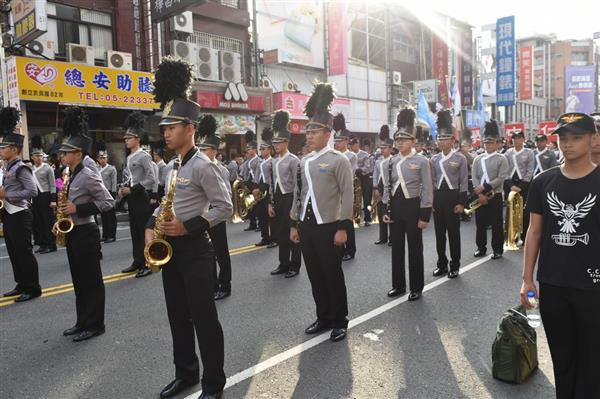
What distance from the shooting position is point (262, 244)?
1041 cm

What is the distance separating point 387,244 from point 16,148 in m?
6.77

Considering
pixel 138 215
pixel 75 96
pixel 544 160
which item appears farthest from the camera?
pixel 75 96

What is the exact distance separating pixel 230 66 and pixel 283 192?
49.6 ft

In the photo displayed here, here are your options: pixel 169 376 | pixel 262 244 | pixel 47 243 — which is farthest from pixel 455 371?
pixel 47 243

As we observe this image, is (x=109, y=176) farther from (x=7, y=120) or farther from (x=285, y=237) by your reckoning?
(x=285, y=237)

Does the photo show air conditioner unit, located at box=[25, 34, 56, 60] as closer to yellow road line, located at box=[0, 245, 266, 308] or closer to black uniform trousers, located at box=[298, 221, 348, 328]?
yellow road line, located at box=[0, 245, 266, 308]

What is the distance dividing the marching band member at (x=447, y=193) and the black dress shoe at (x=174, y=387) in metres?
4.57

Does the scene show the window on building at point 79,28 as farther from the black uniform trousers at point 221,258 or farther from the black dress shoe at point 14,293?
the black uniform trousers at point 221,258

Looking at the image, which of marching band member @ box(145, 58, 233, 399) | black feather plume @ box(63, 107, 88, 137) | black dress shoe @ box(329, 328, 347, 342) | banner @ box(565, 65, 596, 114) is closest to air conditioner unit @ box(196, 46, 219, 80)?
black feather plume @ box(63, 107, 88, 137)

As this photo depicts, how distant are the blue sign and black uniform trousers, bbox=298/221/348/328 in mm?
34523

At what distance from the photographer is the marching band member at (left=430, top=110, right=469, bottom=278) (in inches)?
294

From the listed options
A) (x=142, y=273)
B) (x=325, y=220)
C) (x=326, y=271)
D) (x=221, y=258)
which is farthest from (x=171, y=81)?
(x=142, y=273)

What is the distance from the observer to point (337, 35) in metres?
28.1

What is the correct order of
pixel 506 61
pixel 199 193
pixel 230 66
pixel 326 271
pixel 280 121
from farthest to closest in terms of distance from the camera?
pixel 506 61, pixel 230 66, pixel 280 121, pixel 326 271, pixel 199 193
